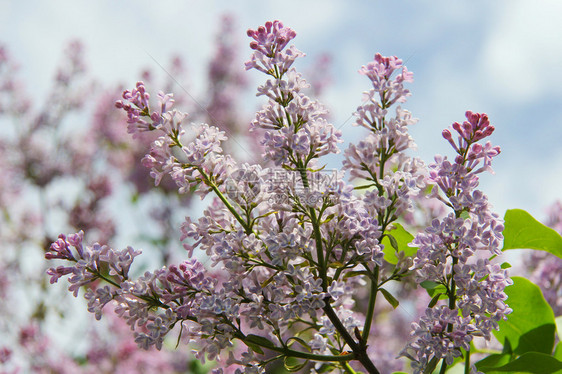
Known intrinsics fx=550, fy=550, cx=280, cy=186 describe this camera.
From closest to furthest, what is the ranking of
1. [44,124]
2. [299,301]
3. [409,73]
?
1. [299,301]
2. [409,73]
3. [44,124]

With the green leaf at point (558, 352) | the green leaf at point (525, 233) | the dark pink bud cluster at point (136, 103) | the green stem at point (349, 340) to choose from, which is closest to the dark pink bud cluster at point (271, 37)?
the dark pink bud cluster at point (136, 103)

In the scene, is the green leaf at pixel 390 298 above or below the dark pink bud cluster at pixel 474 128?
below

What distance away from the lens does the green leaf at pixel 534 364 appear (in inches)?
25.8

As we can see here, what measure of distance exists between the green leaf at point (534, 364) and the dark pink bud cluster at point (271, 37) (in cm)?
47

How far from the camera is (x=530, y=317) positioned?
0.77 m

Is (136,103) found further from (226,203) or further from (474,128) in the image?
(474,128)

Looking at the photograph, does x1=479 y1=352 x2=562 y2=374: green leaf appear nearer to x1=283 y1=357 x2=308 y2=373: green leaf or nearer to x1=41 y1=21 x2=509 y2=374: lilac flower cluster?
x1=41 y1=21 x2=509 y2=374: lilac flower cluster

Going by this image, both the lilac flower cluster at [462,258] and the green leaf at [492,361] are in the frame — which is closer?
the lilac flower cluster at [462,258]

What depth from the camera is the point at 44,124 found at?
3467 millimetres

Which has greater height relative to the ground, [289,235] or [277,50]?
[277,50]

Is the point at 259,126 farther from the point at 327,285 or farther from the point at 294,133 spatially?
the point at 327,285

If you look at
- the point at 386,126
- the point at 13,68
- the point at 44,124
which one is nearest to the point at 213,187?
the point at 386,126

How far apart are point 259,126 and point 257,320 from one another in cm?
23

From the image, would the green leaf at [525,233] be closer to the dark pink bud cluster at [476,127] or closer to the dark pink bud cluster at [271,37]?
the dark pink bud cluster at [476,127]
